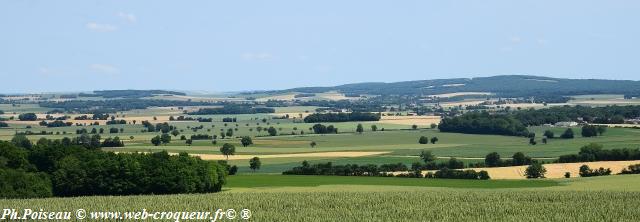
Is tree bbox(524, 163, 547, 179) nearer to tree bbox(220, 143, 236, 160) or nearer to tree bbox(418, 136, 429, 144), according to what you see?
tree bbox(220, 143, 236, 160)

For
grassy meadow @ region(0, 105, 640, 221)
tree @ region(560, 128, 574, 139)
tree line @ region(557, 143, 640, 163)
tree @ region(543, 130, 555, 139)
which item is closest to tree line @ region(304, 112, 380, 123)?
grassy meadow @ region(0, 105, 640, 221)

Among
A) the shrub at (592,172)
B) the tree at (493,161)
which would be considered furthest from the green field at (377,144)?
the shrub at (592,172)

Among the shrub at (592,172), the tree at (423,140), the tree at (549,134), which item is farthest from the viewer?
the tree at (549,134)

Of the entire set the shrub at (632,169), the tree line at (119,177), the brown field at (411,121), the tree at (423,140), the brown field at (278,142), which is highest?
the tree line at (119,177)

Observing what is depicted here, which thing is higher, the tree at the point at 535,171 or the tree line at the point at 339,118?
the tree at the point at 535,171

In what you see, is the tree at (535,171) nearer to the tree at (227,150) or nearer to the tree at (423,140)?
the tree at (227,150)

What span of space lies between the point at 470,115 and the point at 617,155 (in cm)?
6782

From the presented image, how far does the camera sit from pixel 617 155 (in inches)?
3671

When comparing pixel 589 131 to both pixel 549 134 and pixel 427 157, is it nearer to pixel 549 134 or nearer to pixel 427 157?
pixel 549 134

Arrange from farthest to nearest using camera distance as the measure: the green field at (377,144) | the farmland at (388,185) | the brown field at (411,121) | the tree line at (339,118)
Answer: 1. the tree line at (339,118)
2. the brown field at (411,121)
3. the green field at (377,144)
4. the farmland at (388,185)

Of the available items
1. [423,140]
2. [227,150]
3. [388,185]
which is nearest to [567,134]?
[423,140]

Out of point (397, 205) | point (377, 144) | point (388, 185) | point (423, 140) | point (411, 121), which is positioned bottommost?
point (411, 121)

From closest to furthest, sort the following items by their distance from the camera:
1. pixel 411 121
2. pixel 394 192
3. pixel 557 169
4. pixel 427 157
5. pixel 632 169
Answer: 1. pixel 394 192
2. pixel 632 169
3. pixel 557 169
4. pixel 427 157
5. pixel 411 121

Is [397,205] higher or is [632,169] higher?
[397,205]
